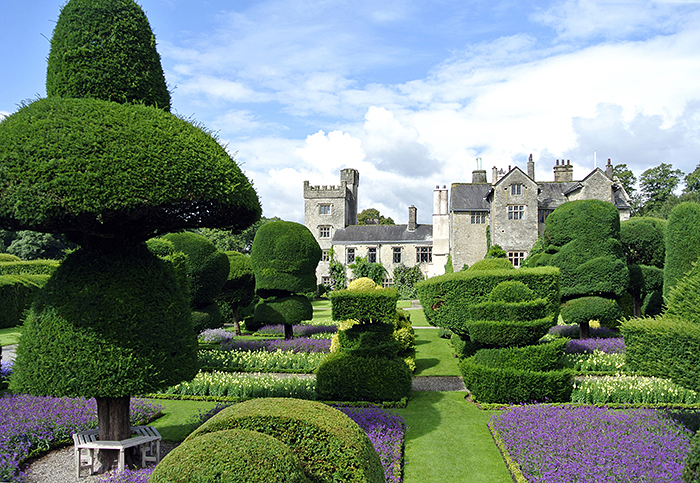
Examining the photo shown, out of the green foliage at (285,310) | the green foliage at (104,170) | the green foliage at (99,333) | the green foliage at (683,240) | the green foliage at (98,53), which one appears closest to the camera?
the green foliage at (104,170)

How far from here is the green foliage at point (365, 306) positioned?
1005 centimetres

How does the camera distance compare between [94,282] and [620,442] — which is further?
[620,442]

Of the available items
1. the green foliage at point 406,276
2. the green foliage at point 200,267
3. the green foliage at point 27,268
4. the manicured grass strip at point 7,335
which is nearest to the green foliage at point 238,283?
the green foliage at point 200,267

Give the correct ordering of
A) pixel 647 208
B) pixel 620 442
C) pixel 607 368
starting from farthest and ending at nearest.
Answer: pixel 647 208
pixel 607 368
pixel 620 442

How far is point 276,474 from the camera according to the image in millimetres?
3613

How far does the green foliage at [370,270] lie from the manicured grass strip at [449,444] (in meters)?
32.9

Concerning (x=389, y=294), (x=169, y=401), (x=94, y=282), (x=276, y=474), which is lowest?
(x=169, y=401)

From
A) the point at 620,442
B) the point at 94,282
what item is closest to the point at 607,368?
the point at 620,442

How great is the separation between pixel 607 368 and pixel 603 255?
4909mm

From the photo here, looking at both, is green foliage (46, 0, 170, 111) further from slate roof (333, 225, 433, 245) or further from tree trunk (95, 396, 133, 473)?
slate roof (333, 225, 433, 245)

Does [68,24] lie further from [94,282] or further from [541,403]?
[541,403]

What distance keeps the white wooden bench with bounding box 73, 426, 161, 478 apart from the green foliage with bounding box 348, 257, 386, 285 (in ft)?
120

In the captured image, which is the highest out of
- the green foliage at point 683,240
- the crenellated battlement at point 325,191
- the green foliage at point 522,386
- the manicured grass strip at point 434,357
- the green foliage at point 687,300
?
the crenellated battlement at point 325,191

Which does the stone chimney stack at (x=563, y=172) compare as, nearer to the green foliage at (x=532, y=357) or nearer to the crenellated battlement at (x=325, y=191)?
the crenellated battlement at (x=325, y=191)
